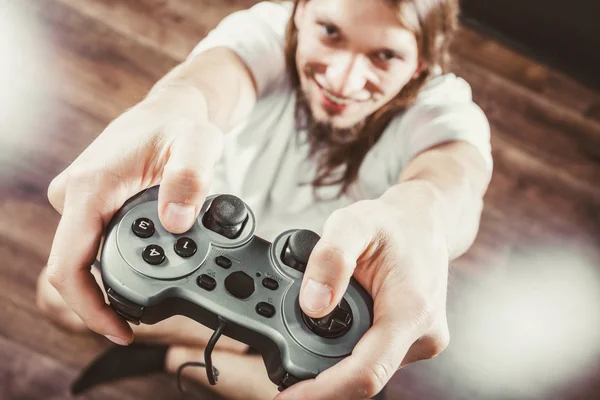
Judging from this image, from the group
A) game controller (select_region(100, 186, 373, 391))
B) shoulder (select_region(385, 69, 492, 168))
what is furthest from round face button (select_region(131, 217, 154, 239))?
shoulder (select_region(385, 69, 492, 168))

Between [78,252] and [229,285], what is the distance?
0.33 ft

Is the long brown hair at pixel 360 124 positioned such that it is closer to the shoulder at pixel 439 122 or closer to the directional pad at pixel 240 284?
the shoulder at pixel 439 122

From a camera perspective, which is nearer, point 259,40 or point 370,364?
point 370,364

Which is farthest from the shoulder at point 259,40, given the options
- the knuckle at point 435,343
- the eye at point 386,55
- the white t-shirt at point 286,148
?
the knuckle at point 435,343

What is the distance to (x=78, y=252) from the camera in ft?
1.17

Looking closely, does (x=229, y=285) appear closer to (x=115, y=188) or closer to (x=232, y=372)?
(x=115, y=188)

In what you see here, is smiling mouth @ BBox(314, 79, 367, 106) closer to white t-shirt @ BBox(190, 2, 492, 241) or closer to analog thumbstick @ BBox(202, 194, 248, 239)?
white t-shirt @ BBox(190, 2, 492, 241)

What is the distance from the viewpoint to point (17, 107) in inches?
29.0

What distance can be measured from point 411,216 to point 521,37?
62 centimetres

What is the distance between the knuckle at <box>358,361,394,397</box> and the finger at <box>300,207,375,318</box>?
0.04 meters

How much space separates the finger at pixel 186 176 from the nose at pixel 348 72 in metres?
0.21

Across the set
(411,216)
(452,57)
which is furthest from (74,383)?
(452,57)

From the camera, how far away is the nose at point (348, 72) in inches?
21.3

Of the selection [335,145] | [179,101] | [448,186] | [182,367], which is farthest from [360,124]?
[182,367]
